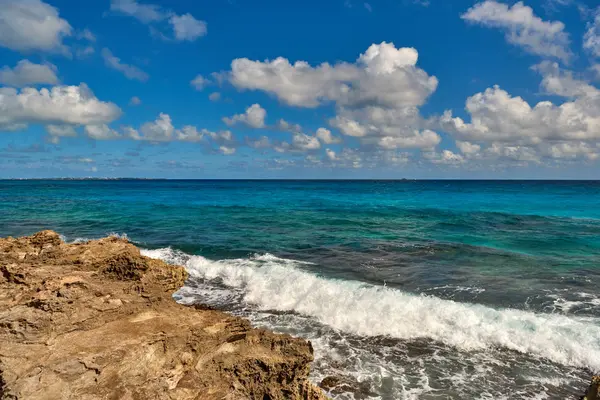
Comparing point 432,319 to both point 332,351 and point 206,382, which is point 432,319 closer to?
point 332,351

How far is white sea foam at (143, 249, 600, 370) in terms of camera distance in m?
10.2

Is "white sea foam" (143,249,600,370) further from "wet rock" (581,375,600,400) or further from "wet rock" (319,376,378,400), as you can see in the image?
"wet rock" (581,375,600,400)

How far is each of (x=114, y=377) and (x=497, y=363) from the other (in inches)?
350

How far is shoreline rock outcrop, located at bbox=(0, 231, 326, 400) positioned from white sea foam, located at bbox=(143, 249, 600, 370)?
586cm

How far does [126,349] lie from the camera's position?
17.0 feet

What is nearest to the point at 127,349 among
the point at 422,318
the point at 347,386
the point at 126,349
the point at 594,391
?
the point at 126,349

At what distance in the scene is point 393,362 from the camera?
9242 mm

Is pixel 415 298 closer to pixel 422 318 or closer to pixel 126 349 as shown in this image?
pixel 422 318

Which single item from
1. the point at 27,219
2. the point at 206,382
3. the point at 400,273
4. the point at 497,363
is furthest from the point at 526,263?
the point at 27,219

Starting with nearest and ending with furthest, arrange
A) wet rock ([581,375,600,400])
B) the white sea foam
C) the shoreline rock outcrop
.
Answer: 1. the shoreline rock outcrop
2. wet rock ([581,375,600,400])
3. the white sea foam

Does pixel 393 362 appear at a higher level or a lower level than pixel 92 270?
lower

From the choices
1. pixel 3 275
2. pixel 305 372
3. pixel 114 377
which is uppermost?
pixel 3 275

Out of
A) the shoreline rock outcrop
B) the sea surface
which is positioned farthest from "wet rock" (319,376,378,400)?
the shoreline rock outcrop

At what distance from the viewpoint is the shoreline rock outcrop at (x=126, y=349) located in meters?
4.71
